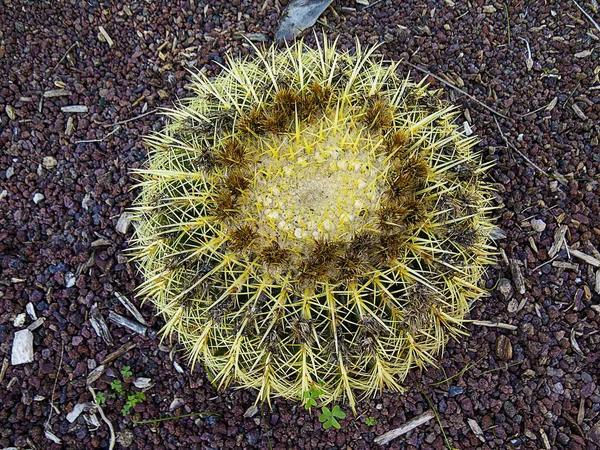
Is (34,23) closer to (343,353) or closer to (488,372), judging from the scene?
(343,353)

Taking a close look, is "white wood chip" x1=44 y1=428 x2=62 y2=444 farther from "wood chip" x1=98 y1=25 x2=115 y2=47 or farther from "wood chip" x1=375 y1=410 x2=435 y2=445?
"wood chip" x1=98 y1=25 x2=115 y2=47

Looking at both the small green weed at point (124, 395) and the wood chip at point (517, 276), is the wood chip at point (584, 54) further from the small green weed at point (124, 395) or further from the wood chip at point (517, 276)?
the small green weed at point (124, 395)

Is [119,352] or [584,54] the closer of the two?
[119,352]

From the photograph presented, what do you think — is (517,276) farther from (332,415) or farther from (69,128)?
(69,128)

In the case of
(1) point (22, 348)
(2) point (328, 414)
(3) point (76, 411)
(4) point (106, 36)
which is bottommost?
(2) point (328, 414)

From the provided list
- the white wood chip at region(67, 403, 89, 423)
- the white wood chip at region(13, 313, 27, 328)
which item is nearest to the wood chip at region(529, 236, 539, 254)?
the white wood chip at region(67, 403, 89, 423)

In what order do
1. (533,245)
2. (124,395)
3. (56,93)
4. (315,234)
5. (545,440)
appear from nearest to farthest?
(315,234) < (545,440) < (124,395) < (533,245) < (56,93)

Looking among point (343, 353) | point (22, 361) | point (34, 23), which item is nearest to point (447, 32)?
point (343, 353)

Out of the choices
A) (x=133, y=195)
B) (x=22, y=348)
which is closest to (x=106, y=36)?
(x=133, y=195)
